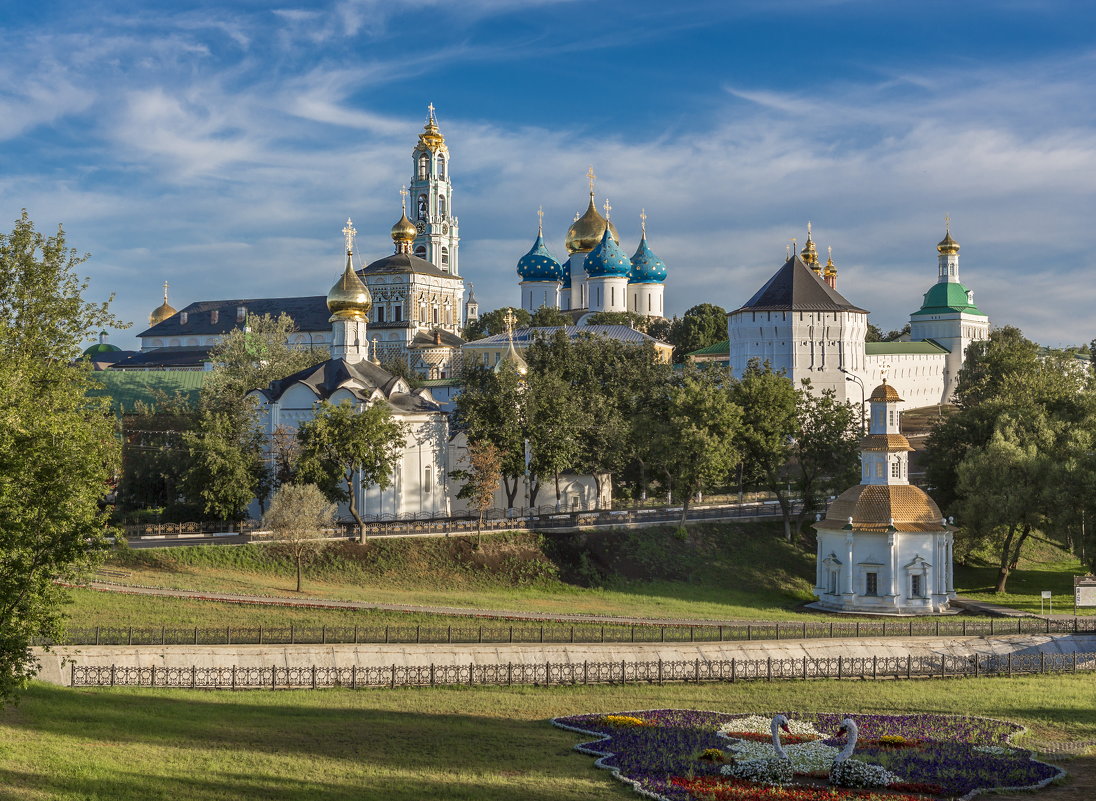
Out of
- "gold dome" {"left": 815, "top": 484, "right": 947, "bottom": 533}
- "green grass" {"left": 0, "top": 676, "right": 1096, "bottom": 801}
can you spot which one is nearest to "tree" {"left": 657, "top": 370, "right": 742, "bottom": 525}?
"gold dome" {"left": 815, "top": 484, "right": 947, "bottom": 533}

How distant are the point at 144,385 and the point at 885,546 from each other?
156ft

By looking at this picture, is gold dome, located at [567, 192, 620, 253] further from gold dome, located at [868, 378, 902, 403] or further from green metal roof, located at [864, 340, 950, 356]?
gold dome, located at [868, 378, 902, 403]

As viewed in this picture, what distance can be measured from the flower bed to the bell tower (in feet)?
334

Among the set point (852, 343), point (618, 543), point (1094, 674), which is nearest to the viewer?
point (1094, 674)

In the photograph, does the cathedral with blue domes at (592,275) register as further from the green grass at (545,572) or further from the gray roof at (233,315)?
the green grass at (545,572)

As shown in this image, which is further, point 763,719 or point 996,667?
point 996,667

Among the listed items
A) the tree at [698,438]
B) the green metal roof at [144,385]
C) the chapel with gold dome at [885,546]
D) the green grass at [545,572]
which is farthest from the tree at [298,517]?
the green metal roof at [144,385]

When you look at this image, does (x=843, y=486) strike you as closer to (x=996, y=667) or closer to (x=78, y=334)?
(x=996, y=667)

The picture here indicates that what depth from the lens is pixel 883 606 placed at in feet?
162

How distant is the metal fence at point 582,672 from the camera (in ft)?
103

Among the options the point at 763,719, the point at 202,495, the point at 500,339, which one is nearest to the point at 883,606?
the point at 763,719

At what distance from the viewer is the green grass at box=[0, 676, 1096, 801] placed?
75.2 ft

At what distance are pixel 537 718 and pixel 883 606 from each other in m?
23.4

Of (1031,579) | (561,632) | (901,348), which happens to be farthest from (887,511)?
(901,348)
